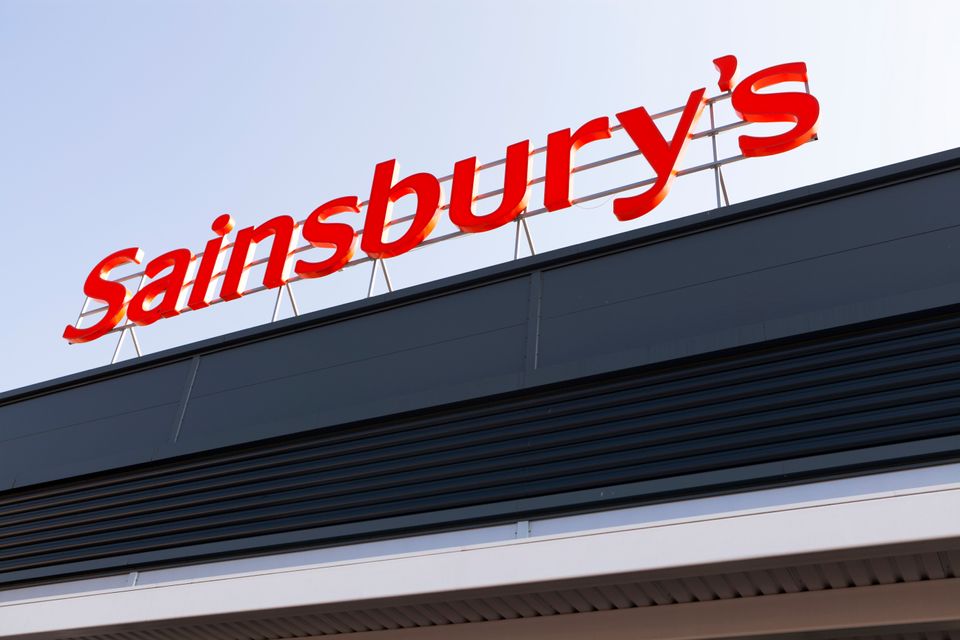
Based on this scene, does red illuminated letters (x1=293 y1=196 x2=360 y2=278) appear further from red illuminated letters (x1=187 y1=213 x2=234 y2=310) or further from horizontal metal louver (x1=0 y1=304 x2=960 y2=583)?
horizontal metal louver (x1=0 y1=304 x2=960 y2=583)

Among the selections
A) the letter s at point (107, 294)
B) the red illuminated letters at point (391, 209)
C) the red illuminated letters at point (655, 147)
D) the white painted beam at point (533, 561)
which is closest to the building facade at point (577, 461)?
the white painted beam at point (533, 561)

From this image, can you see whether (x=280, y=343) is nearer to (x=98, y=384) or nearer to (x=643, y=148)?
(x=98, y=384)

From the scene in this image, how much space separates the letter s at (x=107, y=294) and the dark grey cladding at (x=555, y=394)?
12.8ft

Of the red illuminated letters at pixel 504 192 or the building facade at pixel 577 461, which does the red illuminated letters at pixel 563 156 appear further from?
the building facade at pixel 577 461

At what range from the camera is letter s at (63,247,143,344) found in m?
14.1

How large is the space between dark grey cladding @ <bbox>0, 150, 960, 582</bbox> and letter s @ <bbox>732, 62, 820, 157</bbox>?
3.09 metres

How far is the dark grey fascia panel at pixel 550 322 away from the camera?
7219 millimetres

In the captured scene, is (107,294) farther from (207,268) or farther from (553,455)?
(553,455)

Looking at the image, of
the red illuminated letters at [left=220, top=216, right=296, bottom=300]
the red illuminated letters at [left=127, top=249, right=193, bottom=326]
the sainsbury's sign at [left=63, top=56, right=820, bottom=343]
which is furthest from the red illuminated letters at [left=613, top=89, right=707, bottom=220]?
the red illuminated letters at [left=127, top=249, right=193, bottom=326]

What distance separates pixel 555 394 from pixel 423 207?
5.60m

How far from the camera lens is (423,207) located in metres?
12.7

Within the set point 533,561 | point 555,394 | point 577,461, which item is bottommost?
point 533,561

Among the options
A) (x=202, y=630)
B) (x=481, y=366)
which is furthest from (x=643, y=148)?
(x=202, y=630)

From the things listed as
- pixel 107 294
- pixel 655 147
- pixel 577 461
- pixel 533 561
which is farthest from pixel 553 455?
pixel 107 294
